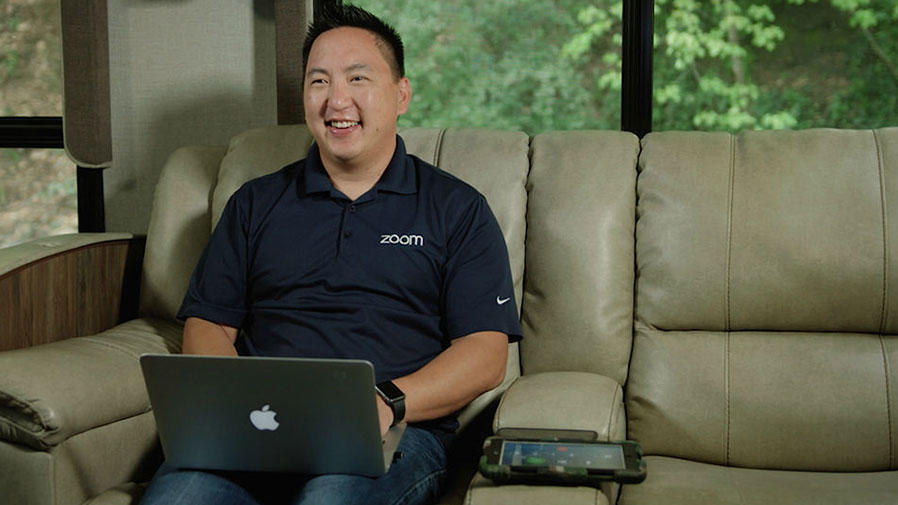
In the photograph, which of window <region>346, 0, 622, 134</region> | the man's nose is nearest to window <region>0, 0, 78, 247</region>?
window <region>346, 0, 622, 134</region>

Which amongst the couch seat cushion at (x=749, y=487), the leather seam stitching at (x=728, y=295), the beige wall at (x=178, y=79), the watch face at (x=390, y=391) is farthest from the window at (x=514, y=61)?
the watch face at (x=390, y=391)

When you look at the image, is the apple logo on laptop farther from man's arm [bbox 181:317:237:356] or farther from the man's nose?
the man's nose

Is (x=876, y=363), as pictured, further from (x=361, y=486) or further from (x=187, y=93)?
(x=187, y=93)

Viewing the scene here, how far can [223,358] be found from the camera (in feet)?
4.22

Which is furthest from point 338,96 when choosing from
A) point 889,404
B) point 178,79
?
point 889,404

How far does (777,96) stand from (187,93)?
65.1 inches

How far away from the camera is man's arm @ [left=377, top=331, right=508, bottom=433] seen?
1623 millimetres

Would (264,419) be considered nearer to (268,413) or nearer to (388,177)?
(268,413)

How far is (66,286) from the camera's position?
6.87ft

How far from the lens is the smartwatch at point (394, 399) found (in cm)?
153

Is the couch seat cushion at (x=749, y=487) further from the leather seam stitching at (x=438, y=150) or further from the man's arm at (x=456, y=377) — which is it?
the leather seam stitching at (x=438, y=150)

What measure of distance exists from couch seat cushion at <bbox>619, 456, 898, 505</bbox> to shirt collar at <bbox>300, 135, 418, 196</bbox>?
2.37 ft

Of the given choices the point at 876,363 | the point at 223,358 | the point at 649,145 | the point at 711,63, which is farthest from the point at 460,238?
the point at 711,63

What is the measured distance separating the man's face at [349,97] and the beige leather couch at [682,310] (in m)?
0.28
